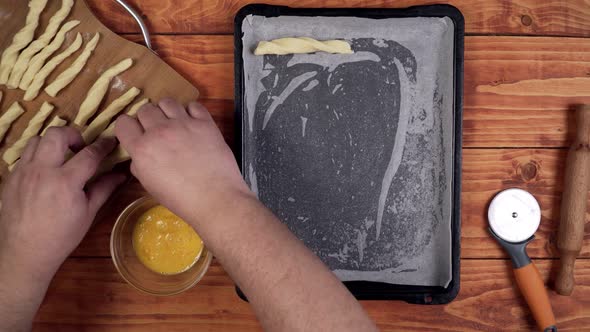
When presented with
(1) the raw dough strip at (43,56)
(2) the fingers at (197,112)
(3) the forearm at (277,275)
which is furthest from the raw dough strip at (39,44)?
(3) the forearm at (277,275)

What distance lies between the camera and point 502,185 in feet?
2.34

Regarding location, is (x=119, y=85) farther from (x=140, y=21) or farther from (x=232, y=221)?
(x=232, y=221)

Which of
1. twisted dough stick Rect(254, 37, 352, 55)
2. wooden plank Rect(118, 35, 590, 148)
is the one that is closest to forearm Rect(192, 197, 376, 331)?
twisted dough stick Rect(254, 37, 352, 55)

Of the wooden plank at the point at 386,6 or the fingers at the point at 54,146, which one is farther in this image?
the wooden plank at the point at 386,6

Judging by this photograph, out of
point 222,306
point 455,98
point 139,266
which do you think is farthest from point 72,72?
point 455,98

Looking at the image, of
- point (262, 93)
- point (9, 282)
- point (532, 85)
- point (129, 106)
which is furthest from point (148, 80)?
point (532, 85)

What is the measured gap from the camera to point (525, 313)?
2.32 feet

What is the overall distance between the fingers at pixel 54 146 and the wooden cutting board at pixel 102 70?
6 cm

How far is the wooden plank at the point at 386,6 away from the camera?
0.70 meters

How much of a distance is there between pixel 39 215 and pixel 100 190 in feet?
0.24

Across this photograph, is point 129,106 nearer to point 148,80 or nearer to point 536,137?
point 148,80

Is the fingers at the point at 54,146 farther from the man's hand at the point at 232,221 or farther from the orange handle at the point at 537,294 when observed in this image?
the orange handle at the point at 537,294

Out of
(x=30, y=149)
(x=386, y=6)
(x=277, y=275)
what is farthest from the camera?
(x=386, y=6)

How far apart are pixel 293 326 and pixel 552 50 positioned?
53 centimetres
